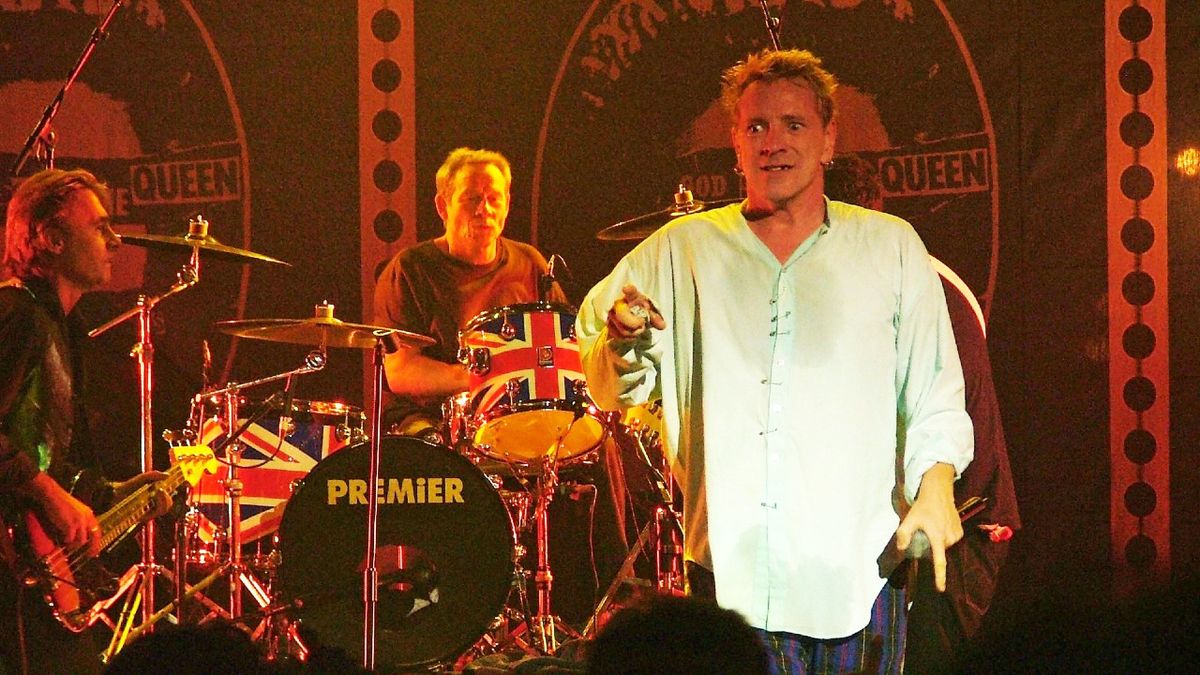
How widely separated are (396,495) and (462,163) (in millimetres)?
1815

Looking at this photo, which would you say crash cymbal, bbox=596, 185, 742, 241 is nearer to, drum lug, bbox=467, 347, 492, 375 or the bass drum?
drum lug, bbox=467, 347, 492, 375

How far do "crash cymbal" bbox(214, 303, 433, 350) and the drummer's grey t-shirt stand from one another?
38.9 inches

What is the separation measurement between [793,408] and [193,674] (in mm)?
1838

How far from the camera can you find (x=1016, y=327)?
744 cm

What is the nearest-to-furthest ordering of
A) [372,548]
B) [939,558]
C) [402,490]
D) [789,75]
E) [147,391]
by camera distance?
[939,558]
[789,75]
[372,548]
[402,490]
[147,391]

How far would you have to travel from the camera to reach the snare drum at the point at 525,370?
6.25 metres

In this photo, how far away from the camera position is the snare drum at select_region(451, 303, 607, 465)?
6.25 metres

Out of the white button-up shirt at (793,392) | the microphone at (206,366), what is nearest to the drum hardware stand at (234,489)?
the microphone at (206,366)

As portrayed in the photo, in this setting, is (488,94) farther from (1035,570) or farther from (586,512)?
(1035,570)

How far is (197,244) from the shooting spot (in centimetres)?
691

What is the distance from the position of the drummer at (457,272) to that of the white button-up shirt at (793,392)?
3.65 metres

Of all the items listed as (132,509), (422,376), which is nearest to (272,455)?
(422,376)

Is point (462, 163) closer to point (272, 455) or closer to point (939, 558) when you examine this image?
point (272, 455)

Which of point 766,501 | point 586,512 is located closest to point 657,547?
point 586,512
